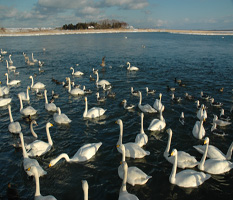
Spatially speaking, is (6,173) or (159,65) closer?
(6,173)

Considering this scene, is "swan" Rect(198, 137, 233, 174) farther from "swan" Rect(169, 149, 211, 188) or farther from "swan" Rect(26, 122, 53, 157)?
"swan" Rect(26, 122, 53, 157)

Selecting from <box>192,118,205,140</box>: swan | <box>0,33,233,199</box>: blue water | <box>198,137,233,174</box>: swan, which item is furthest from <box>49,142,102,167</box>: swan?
<box>192,118,205,140</box>: swan

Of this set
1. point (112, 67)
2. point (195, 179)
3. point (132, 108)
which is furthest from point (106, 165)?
point (112, 67)

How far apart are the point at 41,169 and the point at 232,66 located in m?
30.9

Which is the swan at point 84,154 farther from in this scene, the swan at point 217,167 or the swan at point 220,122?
the swan at point 220,122

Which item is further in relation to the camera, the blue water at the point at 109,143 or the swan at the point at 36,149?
the swan at the point at 36,149

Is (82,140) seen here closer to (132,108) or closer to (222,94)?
(132,108)

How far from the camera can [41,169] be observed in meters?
8.30

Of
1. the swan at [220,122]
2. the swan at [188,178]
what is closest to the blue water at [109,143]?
the swan at [188,178]

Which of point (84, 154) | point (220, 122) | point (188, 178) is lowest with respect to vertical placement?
point (188, 178)

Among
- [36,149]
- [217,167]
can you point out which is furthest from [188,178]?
[36,149]

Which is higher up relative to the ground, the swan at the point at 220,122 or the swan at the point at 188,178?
the swan at the point at 220,122

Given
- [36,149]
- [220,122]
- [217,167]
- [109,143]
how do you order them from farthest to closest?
[220,122]
[109,143]
[36,149]
[217,167]

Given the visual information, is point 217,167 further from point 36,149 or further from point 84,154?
point 36,149
